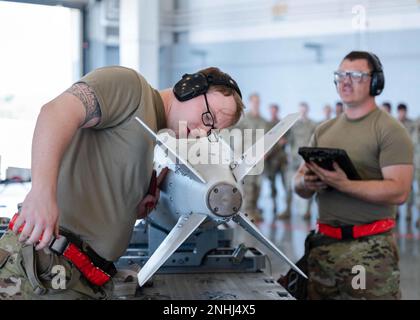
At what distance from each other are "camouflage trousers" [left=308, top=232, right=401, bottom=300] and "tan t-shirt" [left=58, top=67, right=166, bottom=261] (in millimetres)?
1048

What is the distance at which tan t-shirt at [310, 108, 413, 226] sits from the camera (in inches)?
83.4

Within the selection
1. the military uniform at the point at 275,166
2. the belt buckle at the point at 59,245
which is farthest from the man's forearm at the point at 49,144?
the military uniform at the point at 275,166

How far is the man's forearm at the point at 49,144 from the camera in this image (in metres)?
1.12

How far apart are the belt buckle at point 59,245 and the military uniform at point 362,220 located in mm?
1193

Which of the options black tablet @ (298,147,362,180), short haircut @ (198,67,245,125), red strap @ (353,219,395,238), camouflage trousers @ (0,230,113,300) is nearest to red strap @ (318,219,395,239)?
red strap @ (353,219,395,238)

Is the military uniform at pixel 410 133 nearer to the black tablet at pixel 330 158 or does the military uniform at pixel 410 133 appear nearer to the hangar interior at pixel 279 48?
the hangar interior at pixel 279 48

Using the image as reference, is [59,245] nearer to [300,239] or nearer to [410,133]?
[300,239]

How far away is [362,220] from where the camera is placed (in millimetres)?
2172

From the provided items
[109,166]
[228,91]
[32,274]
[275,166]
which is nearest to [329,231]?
[228,91]

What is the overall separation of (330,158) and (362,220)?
27cm

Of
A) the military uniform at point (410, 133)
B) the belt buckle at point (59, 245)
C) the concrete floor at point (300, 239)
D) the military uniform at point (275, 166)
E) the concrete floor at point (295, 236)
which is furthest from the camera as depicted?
the military uniform at point (275, 166)

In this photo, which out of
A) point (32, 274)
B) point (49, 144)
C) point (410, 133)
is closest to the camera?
point (49, 144)
